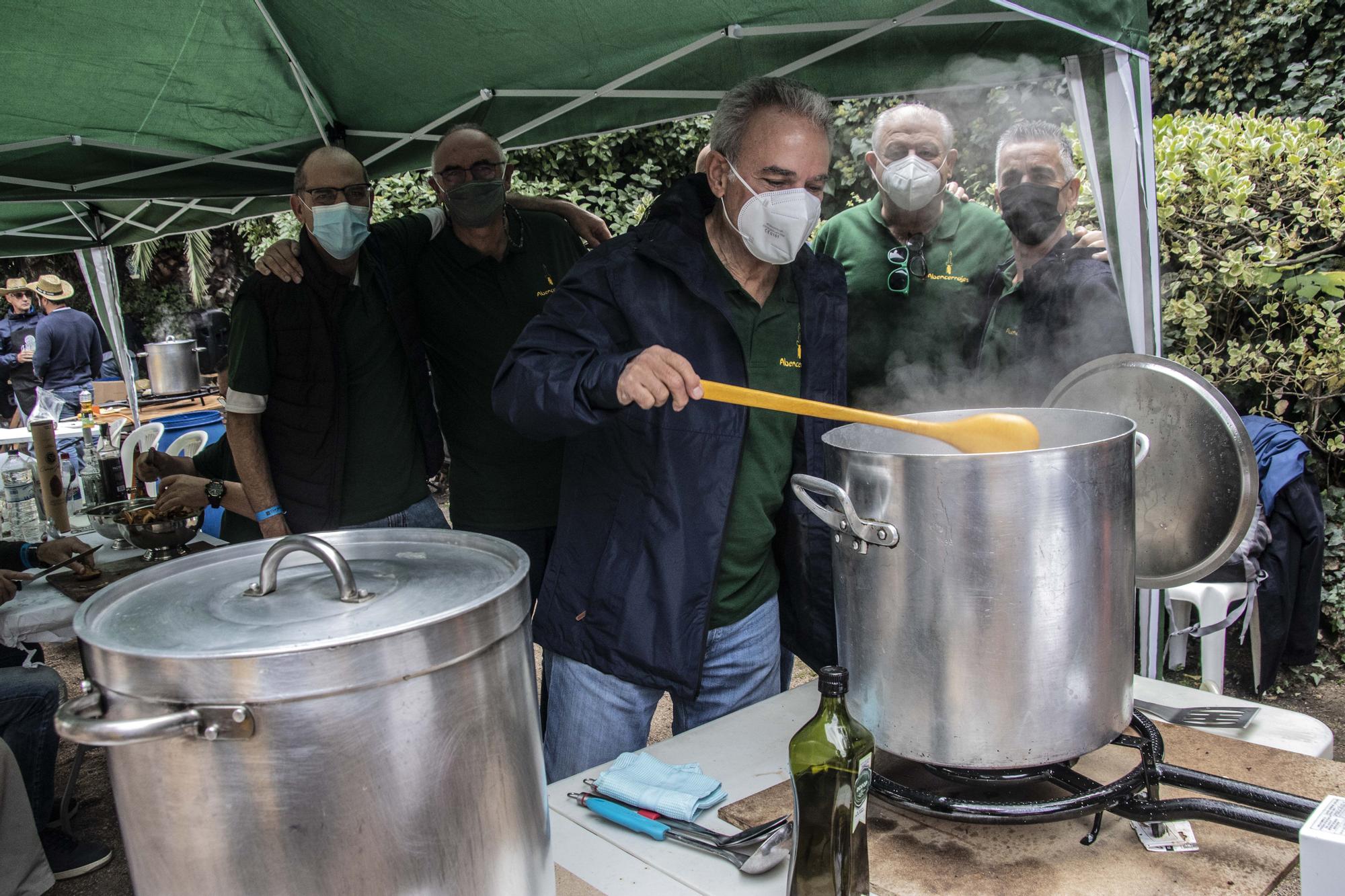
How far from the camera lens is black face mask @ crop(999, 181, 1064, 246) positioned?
268 centimetres

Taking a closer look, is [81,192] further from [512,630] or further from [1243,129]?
[1243,129]

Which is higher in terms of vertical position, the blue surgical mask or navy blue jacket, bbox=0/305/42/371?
navy blue jacket, bbox=0/305/42/371

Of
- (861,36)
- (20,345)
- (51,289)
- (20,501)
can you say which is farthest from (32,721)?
(20,345)

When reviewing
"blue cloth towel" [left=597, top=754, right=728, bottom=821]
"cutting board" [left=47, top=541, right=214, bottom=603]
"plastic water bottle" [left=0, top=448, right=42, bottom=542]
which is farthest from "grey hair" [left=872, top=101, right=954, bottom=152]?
"plastic water bottle" [left=0, top=448, right=42, bottom=542]

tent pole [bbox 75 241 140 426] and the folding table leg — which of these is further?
tent pole [bbox 75 241 140 426]

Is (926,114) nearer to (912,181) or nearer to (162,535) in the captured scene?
(912,181)

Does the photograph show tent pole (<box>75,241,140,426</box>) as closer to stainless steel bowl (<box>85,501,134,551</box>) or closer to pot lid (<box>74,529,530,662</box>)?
stainless steel bowl (<box>85,501,134,551</box>)

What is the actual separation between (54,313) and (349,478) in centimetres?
700

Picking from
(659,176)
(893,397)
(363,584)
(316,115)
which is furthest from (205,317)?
(363,584)

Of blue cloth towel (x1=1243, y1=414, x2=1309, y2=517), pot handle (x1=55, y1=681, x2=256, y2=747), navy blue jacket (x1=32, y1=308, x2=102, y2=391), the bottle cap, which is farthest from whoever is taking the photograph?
navy blue jacket (x1=32, y1=308, x2=102, y2=391)

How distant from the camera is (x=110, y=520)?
3.48 metres

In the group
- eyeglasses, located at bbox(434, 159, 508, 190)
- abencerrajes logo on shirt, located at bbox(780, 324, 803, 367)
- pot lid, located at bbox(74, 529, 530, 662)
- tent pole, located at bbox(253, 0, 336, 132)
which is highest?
tent pole, located at bbox(253, 0, 336, 132)

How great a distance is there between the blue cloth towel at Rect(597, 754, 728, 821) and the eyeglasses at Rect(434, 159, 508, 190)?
2.18 m

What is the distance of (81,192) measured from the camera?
4082mm
